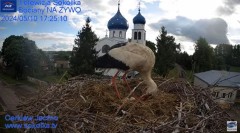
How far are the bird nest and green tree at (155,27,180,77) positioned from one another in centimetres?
958

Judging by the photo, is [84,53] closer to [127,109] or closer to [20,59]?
[20,59]

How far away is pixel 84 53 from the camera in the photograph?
904cm

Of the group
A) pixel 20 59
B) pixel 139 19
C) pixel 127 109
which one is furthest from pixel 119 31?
pixel 127 109

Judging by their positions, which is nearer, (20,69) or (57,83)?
(57,83)

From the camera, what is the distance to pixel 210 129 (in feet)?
6.90

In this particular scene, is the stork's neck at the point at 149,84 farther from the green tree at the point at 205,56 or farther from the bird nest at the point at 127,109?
the green tree at the point at 205,56

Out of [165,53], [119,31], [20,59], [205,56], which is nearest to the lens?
[20,59]

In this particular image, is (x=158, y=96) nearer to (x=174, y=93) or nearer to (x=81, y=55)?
(x=174, y=93)

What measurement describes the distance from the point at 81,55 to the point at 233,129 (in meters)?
7.26

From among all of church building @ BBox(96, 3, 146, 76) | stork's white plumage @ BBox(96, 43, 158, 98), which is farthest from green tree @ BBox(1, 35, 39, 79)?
stork's white plumage @ BBox(96, 43, 158, 98)

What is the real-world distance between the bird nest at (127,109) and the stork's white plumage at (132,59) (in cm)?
25

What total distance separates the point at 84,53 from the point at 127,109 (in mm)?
6855

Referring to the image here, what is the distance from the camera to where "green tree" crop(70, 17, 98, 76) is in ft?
28.5

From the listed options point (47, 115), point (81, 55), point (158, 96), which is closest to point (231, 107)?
point (158, 96)
